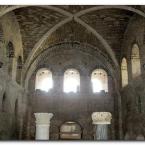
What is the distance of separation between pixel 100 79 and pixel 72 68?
148 centimetres

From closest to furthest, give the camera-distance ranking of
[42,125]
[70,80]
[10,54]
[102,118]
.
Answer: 1. [42,125]
2. [102,118]
3. [10,54]
4. [70,80]

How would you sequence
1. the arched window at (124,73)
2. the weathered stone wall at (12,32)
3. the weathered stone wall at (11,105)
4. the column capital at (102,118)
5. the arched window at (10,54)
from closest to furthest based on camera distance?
the column capital at (102,118), the weathered stone wall at (11,105), the weathered stone wall at (12,32), the arched window at (10,54), the arched window at (124,73)

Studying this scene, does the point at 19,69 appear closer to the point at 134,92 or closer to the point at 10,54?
the point at 10,54

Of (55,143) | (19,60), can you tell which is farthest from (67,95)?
(55,143)

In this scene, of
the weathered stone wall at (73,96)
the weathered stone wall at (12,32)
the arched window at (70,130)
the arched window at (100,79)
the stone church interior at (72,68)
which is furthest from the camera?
the arched window at (70,130)

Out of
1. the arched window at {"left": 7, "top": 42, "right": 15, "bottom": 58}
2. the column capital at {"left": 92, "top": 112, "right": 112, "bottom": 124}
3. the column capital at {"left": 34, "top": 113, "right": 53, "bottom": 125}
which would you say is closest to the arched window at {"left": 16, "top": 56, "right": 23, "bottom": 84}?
the arched window at {"left": 7, "top": 42, "right": 15, "bottom": 58}

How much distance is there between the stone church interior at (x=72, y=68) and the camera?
10.2 meters

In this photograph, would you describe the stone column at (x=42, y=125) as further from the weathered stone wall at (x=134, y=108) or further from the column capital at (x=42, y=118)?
the weathered stone wall at (x=134, y=108)

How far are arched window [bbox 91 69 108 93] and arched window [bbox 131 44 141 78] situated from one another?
3267 millimetres

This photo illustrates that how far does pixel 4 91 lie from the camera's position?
33.1ft

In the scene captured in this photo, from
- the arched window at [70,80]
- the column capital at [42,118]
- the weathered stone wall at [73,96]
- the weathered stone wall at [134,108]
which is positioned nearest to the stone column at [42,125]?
the column capital at [42,118]

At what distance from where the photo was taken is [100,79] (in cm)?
1450

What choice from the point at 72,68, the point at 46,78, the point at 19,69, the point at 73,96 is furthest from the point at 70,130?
the point at 19,69

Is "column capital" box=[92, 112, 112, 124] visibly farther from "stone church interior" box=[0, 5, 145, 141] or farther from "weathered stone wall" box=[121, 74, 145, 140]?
"stone church interior" box=[0, 5, 145, 141]
